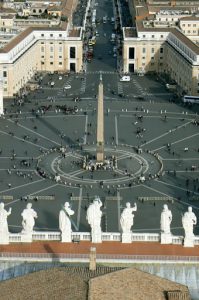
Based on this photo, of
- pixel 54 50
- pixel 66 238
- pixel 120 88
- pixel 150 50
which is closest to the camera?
pixel 66 238

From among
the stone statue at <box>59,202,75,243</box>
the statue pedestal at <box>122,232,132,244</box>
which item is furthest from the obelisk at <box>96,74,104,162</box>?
the statue pedestal at <box>122,232,132,244</box>

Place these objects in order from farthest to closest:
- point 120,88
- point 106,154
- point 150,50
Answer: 1. point 150,50
2. point 120,88
3. point 106,154

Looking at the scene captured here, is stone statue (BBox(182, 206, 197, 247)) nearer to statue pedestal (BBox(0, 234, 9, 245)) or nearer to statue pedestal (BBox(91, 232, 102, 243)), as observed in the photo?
statue pedestal (BBox(91, 232, 102, 243))

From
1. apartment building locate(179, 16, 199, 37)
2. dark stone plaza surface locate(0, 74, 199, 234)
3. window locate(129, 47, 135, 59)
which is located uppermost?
apartment building locate(179, 16, 199, 37)

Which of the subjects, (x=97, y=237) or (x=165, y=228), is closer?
(x=165, y=228)

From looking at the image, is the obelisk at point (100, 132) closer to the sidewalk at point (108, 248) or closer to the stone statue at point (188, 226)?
the sidewalk at point (108, 248)

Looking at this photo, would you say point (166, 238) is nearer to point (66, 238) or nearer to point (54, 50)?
point (66, 238)

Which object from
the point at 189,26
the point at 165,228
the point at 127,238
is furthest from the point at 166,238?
the point at 189,26

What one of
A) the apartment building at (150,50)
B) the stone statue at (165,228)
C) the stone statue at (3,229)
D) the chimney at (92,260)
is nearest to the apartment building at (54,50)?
the apartment building at (150,50)
